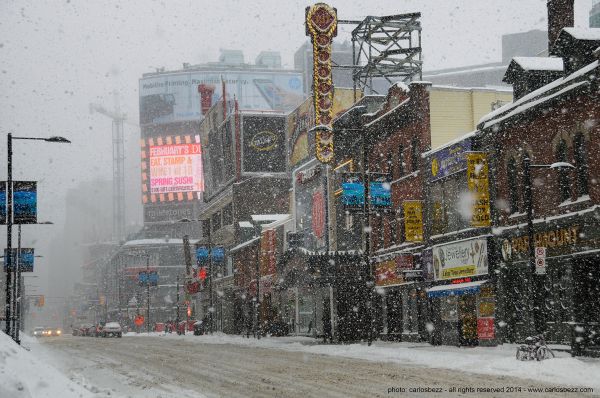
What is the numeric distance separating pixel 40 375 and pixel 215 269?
82657 millimetres

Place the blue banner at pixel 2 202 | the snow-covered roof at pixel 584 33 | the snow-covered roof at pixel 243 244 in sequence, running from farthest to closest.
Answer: the snow-covered roof at pixel 243 244 → the blue banner at pixel 2 202 → the snow-covered roof at pixel 584 33

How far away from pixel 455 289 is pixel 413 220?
18.1ft

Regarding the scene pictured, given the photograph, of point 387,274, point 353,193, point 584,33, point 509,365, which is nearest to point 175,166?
point 387,274

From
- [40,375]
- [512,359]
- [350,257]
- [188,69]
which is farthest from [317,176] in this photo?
[188,69]

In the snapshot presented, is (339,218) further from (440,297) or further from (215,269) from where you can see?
(215,269)

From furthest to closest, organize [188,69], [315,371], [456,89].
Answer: [188,69] → [456,89] → [315,371]

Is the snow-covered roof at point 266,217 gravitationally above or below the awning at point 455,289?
above

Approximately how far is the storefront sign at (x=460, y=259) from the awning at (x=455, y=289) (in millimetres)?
458

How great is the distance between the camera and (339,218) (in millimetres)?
55094

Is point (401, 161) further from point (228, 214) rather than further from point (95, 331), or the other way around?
point (95, 331)

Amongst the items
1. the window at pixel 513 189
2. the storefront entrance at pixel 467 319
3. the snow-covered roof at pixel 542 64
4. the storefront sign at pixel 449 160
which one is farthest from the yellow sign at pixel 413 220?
the snow-covered roof at pixel 542 64

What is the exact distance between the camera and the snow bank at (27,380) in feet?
39.8

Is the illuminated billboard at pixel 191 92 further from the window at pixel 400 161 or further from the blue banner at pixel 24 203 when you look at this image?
the blue banner at pixel 24 203

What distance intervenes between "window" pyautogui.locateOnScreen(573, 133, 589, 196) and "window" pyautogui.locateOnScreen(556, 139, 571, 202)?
2.78ft
